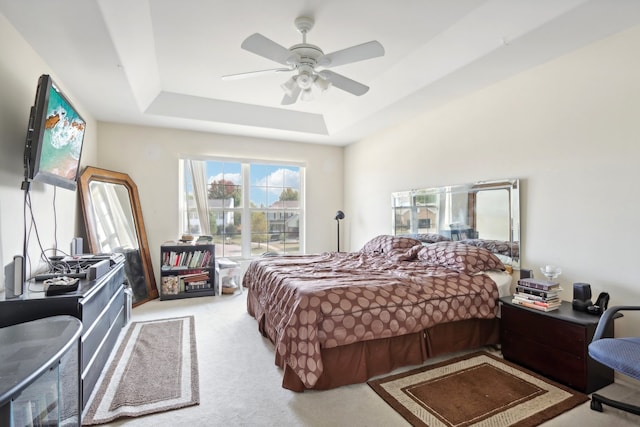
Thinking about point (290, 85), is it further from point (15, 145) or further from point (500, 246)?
point (500, 246)

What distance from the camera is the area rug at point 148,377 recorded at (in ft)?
6.16

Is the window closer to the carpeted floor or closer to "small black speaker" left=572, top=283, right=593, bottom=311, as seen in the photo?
the carpeted floor

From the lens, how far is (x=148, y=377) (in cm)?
222

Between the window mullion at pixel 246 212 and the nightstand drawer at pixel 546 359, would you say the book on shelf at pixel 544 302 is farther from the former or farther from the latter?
the window mullion at pixel 246 212

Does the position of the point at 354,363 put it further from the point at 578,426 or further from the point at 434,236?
the point at 434,236

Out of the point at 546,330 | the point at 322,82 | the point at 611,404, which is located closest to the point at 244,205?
Answer: the point at 322,82

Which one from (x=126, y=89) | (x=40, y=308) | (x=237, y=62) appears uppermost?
(x=237, y=62)

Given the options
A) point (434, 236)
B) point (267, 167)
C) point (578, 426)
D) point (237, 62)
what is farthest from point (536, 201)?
point (267, 167)

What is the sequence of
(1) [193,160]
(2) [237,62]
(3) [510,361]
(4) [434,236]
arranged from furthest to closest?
(1) [193,160]
(4) [434,236]
(2) [237,62]
(3) [510,361]

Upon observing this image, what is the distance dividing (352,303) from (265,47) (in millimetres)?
1898

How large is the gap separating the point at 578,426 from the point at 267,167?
15.7ft

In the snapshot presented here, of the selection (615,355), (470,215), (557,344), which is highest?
(470,215)

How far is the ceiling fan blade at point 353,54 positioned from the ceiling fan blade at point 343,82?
16 centimetres

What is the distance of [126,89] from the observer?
10.6 feet
